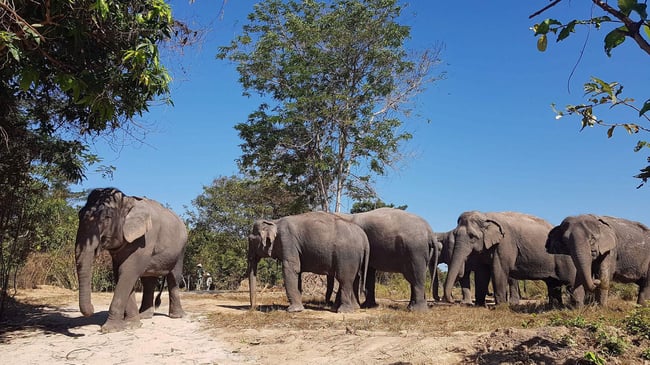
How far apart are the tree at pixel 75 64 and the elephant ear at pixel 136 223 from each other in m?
1.63

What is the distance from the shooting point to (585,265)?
482 inches

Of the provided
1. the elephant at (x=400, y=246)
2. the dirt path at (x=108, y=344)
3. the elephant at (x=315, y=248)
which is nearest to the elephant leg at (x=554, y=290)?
the elephant at (x=400, y=246)

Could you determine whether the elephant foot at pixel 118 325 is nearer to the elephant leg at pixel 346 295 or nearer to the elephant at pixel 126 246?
the elephant at pixel 126 246

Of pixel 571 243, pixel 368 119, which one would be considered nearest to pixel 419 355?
pixel 571 243

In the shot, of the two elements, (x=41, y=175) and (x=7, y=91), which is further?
(x=41, y=175)

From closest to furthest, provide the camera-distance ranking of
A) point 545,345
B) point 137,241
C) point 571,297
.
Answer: point 545,345 → point 137,241 → point 571,297

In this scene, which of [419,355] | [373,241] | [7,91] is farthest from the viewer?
[373,241]

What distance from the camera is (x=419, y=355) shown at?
6621 mm

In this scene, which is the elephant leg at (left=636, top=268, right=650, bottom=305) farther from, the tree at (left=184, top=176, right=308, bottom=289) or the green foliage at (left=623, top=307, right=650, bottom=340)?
the tree at (left=184, top=176, right=308, bottom=289)

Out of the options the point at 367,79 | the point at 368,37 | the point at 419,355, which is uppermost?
the point at 368,37

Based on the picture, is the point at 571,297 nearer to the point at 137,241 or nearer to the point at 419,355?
the point at 419,355

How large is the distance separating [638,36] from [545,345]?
401 centimetres

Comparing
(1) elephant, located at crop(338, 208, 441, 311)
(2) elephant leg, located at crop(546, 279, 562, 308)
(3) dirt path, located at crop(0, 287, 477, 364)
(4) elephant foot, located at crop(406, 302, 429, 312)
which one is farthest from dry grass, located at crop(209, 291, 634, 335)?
(2) elephant leg, located at crop(546, 279, 562, 308)

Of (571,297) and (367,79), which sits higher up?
(367,79)
